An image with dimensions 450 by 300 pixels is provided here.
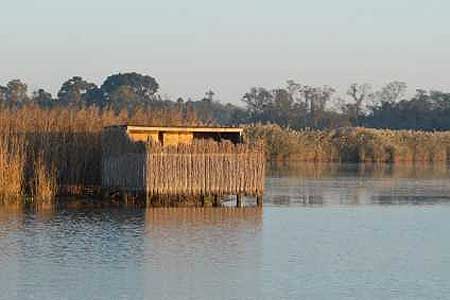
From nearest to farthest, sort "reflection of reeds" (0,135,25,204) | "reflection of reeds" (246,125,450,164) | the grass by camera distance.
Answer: "reflection of reeds" (0,135,25,204) → the grass → "reflection of reeds" (246,125,450,164)

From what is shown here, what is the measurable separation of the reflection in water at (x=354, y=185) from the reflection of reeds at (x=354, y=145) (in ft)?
16.6

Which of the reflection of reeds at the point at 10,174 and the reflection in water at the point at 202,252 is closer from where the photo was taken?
the reflection in water at the point at 202,252

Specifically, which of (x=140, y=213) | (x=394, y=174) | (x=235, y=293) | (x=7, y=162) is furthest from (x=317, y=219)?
(x=394, y=174)

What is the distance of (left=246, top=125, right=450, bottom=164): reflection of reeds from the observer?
70.1 metres

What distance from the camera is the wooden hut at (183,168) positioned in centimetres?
3241

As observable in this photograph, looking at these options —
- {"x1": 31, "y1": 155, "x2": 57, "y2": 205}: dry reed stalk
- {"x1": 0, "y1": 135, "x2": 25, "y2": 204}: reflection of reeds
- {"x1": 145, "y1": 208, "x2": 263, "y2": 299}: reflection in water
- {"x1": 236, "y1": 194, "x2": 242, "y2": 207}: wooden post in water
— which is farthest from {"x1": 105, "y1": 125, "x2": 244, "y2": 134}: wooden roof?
{"x1": 145, "y1": 208, "x2": 263, "y2": 299}: reflection in water

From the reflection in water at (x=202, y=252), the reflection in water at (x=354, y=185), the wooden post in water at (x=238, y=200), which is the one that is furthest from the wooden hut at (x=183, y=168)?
the reflection in water at (x=354, y=185)

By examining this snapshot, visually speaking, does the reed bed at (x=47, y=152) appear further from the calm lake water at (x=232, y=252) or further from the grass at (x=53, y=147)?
the calm lake water at (x=232, y=252)

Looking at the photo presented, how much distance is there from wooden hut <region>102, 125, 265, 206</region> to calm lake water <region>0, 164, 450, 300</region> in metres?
1.17

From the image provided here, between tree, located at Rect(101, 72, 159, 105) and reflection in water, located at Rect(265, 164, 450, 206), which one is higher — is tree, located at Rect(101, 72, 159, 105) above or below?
above

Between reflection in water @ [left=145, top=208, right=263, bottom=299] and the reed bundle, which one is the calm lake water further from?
the reed bundle

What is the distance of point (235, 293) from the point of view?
17.4 m

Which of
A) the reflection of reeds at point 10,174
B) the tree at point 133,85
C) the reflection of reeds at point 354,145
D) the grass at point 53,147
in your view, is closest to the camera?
the reflection of reeds at point 10,174

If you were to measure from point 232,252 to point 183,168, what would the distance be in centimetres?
1071
